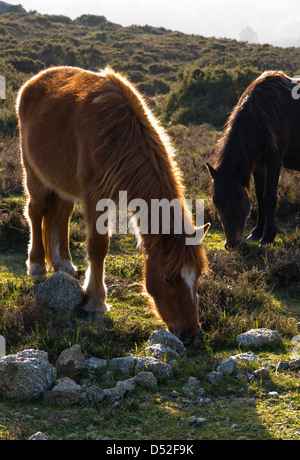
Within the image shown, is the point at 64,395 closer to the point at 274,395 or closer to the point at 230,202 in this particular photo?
the point at 274,395

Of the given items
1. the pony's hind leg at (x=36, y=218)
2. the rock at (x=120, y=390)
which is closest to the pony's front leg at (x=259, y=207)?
the pony's hind leg at (x=36, y=218)

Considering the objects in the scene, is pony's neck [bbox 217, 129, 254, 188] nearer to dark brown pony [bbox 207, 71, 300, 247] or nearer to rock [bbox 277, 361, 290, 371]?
dark brown pony [bbox 207, 71, 300, 247]

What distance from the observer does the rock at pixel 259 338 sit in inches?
157

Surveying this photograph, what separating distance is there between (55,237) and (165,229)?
225 cm

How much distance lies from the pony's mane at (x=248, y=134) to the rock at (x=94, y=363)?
9.80 feet

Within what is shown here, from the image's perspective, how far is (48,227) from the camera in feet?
18.3

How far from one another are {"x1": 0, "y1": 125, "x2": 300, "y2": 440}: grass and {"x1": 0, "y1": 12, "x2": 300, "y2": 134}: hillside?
24.0 ft

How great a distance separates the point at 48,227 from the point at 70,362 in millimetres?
2401

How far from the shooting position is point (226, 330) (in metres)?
4.16

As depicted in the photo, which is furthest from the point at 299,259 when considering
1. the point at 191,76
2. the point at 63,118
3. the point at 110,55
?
the point at 110,55

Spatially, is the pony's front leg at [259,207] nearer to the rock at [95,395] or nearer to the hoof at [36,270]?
the hoof at [36,270]

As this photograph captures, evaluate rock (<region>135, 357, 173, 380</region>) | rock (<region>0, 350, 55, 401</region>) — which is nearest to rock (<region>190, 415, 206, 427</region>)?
rock (<region>135, 357, 173, 380</region>)

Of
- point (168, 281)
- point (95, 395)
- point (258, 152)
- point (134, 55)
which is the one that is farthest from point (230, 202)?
point (134, 55)
